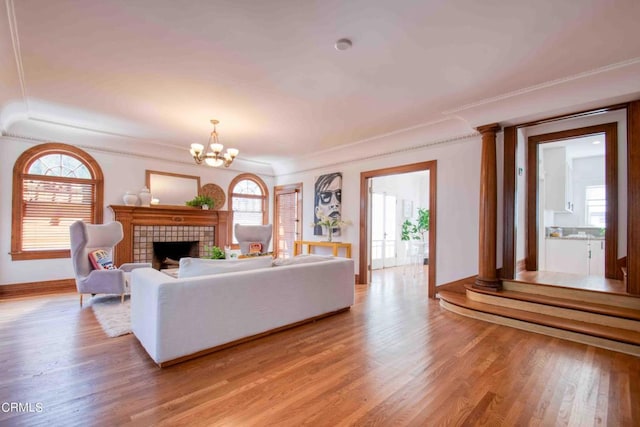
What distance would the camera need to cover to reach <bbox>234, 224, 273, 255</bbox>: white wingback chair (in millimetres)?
5321

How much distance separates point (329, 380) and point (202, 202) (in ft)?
16.6

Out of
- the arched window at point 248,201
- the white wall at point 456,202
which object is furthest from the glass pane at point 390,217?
the arched window at point 248,201

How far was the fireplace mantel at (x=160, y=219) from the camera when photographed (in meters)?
5.25

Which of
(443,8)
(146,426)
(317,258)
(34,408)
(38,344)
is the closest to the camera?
(146,426)

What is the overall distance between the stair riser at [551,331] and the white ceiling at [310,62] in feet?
8.28

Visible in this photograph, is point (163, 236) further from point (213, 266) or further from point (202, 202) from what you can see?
point (213, 266)

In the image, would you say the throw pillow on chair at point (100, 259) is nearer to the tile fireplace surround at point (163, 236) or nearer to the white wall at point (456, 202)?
the tile fireplace surround at point (163, 236)

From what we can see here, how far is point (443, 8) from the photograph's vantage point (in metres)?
2.11

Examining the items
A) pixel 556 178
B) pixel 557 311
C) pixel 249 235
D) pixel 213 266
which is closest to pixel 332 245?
pixel 249 235

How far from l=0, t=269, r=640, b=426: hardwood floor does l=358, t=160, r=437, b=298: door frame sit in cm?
151

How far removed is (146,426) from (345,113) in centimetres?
397

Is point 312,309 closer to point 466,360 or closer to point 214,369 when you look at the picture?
point 214,369

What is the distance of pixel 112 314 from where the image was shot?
11.8 ft

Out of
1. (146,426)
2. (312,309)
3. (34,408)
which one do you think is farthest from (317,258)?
(34,408)
